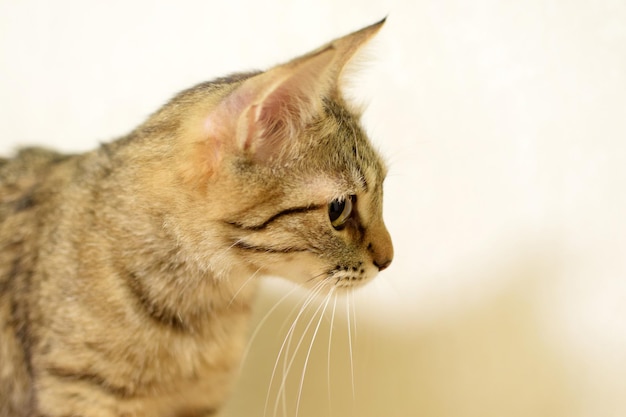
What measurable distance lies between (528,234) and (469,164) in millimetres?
170

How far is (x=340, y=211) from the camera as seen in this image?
0.85 m

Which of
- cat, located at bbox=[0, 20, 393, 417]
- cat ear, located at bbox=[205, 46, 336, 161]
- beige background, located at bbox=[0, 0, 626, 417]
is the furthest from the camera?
beige background, located at bbox=[0, 0, 626, 417]

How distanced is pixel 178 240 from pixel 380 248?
32 centimetres

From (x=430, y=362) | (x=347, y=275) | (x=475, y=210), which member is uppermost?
(x=475, y=210)

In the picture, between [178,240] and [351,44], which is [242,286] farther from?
[351,44]

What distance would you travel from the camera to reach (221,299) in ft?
3.13

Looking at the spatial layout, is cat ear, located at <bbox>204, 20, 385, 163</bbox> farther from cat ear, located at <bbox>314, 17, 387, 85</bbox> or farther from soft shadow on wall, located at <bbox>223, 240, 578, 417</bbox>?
soft shadow on wall, located at <bbox>223, 240, 578, 417</bbox>

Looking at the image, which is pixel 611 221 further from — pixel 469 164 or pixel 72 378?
pixel 72 378

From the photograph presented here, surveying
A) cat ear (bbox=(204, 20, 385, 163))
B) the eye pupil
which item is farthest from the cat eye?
cat ear (bbox=(204, 20, 385, 163))

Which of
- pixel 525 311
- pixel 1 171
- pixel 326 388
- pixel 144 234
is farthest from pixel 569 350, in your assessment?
pixel 1 171

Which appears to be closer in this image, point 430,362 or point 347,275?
point 347,275

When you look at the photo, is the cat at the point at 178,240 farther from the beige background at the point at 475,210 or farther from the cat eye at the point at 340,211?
the beige background at the point at 475,210

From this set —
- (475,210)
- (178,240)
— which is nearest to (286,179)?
(178,240)

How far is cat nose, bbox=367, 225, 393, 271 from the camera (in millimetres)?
899
